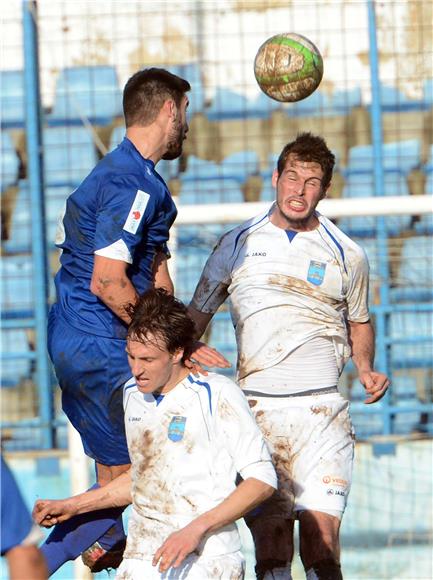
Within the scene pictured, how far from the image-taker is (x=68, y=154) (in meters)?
10.5

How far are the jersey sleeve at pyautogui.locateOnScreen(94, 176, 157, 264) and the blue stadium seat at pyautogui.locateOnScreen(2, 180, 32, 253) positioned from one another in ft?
18.4

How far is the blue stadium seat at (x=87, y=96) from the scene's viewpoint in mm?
10609

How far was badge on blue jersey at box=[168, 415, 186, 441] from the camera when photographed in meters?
4.27

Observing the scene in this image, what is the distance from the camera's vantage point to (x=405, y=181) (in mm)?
10305

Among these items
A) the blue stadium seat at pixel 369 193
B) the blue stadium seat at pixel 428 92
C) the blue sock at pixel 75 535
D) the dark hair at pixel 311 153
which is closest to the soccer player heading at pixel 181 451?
the blue sock at pixel 75 535

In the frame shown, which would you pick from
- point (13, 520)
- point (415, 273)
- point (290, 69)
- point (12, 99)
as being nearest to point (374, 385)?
point (290, 69)

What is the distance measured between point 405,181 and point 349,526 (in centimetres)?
294

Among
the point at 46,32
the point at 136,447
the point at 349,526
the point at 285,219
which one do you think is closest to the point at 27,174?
the point at 46,32

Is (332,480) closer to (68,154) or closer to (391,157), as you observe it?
(391,157)

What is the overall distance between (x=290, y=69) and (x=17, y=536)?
3727 millimetres

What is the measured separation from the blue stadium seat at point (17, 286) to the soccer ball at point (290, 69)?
175 inches

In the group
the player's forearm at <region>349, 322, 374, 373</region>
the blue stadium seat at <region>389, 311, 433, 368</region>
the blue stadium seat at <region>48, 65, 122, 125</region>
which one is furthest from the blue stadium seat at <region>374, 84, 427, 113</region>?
the player's forearm at <region>349, 322, 374, 373</region>

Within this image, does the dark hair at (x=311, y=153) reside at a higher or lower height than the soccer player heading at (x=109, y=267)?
higher

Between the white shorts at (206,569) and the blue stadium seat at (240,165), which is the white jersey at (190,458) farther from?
the blue stadium seat at (240,165)
